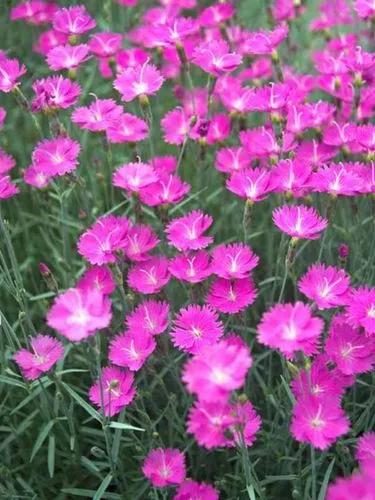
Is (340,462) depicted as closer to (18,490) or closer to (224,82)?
(18,490)

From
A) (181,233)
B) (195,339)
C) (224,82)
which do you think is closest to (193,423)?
(195,339)

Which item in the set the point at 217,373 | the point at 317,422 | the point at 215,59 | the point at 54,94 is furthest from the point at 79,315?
the point at 215,59

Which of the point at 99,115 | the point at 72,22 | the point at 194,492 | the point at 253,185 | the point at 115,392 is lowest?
the point at 194,492

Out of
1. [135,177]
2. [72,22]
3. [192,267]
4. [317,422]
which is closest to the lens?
[317,422]

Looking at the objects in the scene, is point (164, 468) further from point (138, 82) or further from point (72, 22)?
point (72, 22)

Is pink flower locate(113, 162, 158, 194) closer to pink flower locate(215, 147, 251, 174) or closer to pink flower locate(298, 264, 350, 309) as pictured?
pink flower locate(215, 147, 251, 174)

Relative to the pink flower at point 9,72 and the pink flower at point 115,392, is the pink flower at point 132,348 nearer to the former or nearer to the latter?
the pink flower at point 115,392
